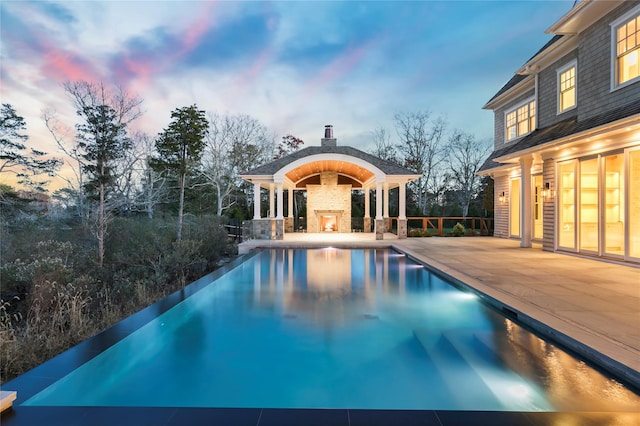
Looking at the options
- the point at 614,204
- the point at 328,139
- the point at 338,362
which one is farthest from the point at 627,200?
the point at 328,139

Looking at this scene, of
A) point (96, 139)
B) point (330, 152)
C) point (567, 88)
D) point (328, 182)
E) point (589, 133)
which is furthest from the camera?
point (328, 182)

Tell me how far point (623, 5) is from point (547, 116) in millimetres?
4121

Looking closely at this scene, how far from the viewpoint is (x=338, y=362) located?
405 centimetres

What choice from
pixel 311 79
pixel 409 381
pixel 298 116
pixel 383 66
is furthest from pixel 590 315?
pixel 298 116

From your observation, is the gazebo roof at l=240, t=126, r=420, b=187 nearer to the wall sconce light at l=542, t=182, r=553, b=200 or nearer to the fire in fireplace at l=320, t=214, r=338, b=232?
the fire in fireplace at l=320, t=214, r=338, b=232

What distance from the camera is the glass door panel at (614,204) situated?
8.52 m

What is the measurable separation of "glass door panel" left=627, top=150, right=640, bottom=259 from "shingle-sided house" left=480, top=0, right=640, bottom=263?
2cm

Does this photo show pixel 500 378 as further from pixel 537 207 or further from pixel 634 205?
pixel 537 207

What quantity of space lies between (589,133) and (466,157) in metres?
24.2

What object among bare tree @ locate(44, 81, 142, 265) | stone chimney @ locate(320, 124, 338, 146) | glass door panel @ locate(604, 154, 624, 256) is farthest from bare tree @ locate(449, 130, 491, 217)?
bare tree @ locate(44, 81, 142, 265)

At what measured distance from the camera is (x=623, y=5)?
26.9ft

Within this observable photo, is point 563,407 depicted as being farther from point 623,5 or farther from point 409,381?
point 623,5

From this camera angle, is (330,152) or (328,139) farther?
(328,139)

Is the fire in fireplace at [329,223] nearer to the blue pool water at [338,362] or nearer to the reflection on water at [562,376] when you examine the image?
the blue pool water at [338,362]
